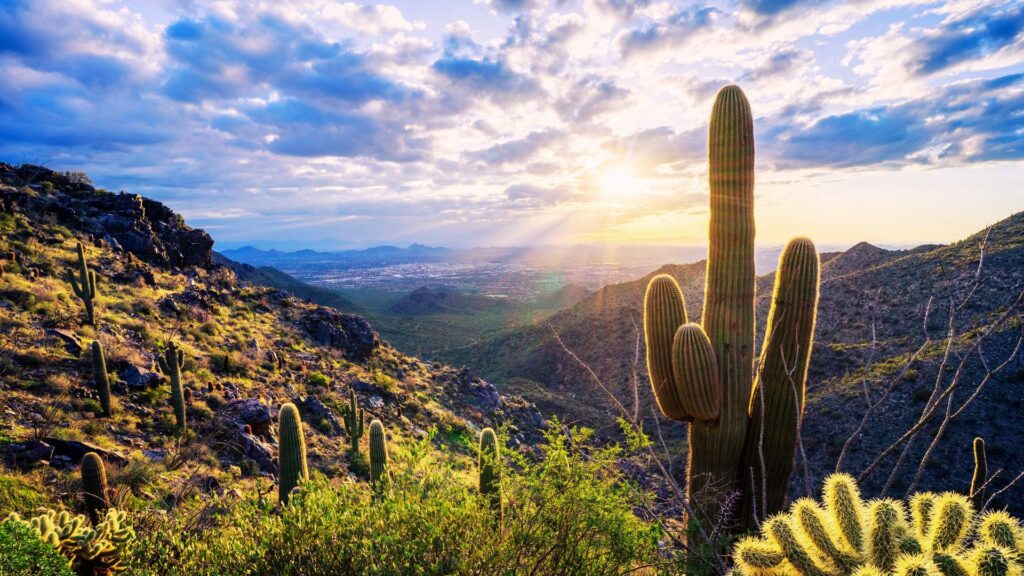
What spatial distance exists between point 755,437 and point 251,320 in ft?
76.2

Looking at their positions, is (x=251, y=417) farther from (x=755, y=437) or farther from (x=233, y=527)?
(x=755, y=437)

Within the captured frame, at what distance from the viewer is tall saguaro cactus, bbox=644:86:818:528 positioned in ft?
23.2

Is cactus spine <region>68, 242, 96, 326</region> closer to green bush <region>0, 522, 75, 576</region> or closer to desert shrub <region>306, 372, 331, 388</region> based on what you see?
desert shrub <region>306, 372, 331, 388</region>

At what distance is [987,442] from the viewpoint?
1667 cm

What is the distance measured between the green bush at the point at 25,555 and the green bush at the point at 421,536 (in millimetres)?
707

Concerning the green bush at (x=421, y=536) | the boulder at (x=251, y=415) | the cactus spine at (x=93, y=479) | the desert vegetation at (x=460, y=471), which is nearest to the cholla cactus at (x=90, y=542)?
the desert vegetation at (x=460, y=471)

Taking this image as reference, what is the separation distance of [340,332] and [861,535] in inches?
1052

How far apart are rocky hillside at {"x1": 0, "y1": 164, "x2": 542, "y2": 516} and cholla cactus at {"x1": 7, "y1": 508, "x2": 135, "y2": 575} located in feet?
4.05

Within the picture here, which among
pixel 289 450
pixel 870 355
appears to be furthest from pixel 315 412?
pixel 870 355

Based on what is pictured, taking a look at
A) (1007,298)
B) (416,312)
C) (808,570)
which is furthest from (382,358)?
(416,312)

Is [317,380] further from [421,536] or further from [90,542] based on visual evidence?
[421,536]

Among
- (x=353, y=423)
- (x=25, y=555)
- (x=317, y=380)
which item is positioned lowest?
(x=353, y=423)

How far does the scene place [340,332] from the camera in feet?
88.2

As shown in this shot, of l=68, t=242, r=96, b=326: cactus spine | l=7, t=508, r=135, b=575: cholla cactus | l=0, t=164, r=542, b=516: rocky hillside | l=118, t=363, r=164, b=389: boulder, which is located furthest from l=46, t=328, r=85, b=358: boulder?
l=7, t=508, r=135, b=575: cholla cactus
